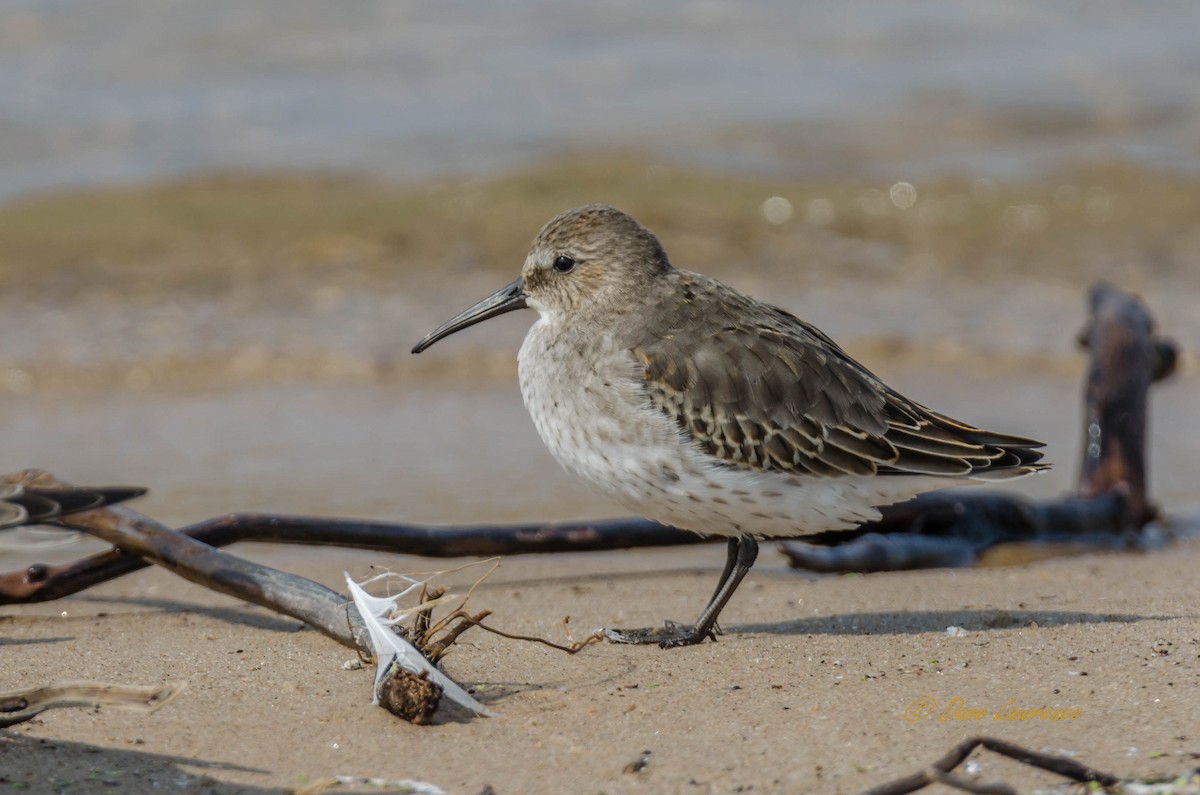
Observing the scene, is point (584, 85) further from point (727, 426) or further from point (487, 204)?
point (727, 426)

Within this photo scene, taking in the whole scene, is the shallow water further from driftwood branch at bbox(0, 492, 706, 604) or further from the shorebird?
the shorebird

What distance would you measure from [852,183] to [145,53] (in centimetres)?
730

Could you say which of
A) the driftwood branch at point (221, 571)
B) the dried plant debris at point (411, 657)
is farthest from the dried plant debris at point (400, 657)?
the driftwood branch at point (221, 571)

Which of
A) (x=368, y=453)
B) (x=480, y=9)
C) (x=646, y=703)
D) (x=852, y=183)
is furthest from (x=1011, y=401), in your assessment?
(x=480, y=9)

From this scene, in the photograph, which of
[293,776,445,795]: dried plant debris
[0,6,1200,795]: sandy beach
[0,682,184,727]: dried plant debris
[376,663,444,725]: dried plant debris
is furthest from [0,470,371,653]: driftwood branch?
[0,682,184,727]: dried plant debris

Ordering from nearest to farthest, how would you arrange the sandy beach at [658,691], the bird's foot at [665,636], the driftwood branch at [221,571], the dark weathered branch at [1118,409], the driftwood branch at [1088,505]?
the sandy beach at [658,691]
the driftwood branch at [221,571]
the bird's foot at [665,636]
the driftwood branch at [1088,505]
the dark weathered branch at [1118,409]

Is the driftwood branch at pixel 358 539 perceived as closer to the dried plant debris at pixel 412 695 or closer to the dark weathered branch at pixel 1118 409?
the dried plant debris at pixel 412 695

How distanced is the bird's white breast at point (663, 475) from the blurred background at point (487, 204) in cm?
215

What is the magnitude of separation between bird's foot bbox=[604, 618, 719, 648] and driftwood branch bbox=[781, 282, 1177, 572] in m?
1.05

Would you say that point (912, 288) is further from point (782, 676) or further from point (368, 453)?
point (782, 676)

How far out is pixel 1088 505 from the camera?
19.9ft

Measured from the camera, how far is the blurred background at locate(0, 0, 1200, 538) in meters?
8.29

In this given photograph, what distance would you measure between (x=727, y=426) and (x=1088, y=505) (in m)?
2.25

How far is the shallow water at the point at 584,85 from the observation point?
13633 millimetres
